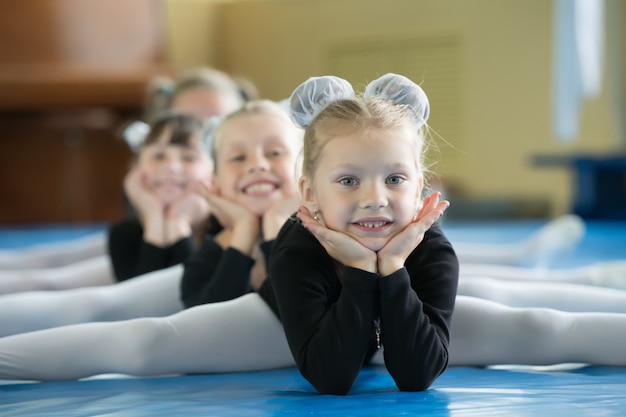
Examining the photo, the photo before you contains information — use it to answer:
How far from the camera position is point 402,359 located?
1240 mm

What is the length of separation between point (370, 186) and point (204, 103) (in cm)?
156

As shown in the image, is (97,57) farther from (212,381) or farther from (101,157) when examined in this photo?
(212,381)

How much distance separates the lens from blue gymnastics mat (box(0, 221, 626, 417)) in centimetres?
121

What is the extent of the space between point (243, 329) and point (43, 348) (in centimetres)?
32

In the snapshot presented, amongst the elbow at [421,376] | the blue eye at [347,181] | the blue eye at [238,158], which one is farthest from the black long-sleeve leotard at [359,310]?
the blue eye at [238,158]

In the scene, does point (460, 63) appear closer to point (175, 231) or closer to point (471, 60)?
point (471, 60)

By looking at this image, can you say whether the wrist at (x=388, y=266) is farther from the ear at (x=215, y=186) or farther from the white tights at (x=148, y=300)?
the ear at (x=215, y=186)

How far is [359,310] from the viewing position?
122cm

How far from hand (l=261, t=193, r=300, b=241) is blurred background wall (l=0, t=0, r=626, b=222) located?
356 centimetres

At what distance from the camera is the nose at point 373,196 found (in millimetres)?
1239

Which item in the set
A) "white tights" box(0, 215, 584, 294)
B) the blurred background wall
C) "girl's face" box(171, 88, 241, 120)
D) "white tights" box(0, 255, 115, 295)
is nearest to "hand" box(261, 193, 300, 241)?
"white tights" box(0, 215, 584, 294)

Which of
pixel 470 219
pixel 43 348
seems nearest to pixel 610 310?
pixel 43 348

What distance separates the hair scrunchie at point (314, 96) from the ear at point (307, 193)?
3.8 inches

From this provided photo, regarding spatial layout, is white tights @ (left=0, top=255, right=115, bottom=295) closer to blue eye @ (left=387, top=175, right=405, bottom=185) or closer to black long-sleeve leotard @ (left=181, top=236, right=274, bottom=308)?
black long-sleeve leotard @ (left=181, top=236, right=274, bottom=308)
